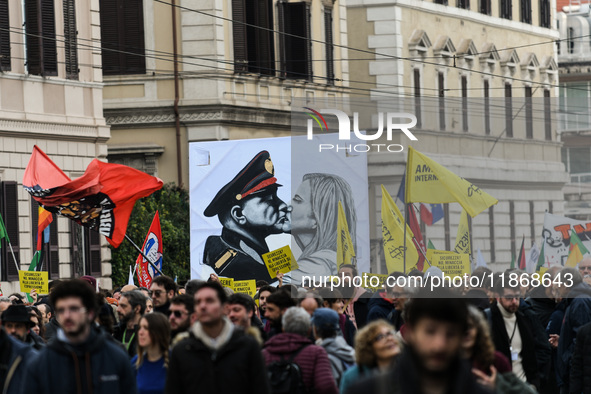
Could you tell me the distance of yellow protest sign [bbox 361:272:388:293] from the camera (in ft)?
51.9

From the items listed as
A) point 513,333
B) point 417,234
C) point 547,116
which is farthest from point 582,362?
point 547,116

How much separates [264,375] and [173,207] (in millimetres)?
26022

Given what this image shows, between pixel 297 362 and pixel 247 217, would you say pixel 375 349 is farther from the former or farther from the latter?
pixel 247 217

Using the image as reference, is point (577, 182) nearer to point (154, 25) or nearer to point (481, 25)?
point (154, 25)

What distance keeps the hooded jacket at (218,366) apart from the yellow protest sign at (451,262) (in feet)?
18.1

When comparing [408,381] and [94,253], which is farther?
[94,253]

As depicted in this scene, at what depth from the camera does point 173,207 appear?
35469 millimetres

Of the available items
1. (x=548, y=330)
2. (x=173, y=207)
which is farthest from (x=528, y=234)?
(x=173, y=207)

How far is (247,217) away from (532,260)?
1092 centimetres

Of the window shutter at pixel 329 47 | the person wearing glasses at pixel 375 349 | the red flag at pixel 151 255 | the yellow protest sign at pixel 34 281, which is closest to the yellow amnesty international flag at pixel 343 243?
the person wearing glasses at pixel 375 349

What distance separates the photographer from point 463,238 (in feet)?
49.5

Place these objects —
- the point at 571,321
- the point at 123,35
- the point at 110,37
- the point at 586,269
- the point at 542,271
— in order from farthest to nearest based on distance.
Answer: the point at 123,35 < the point at 110,37 < the point at 586,269 < the point at 542,271 < the point at 571,321

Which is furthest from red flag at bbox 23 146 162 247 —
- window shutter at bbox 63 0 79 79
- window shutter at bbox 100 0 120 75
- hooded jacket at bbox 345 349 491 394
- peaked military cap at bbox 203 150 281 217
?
hooded jacket at bbox 345 349 491 394

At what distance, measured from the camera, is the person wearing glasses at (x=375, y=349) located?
32.2ft
